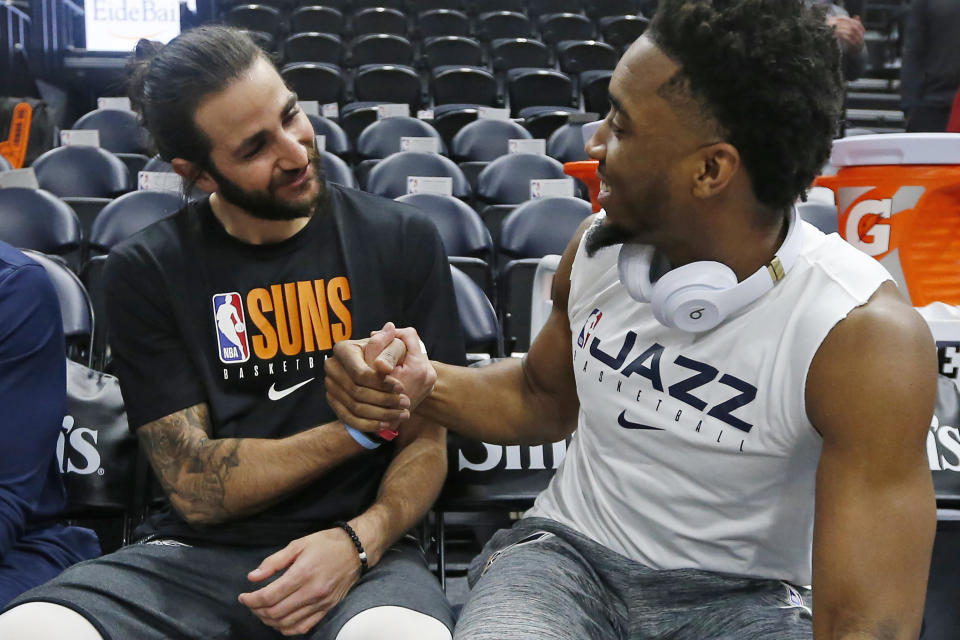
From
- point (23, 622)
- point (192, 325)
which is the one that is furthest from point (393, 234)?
point (23, 622)

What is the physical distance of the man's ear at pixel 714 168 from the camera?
147 centimetres

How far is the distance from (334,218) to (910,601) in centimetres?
132

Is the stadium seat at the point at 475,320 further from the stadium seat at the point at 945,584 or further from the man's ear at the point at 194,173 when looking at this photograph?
the stadium seat at the point at 945,584

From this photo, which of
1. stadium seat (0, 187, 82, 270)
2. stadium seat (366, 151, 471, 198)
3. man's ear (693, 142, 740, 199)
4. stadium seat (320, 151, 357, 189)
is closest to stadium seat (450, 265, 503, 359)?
man's ear (693, 142, 740, 199)

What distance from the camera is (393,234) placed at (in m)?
1.99

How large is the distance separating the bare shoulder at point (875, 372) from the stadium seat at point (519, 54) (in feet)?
28.7

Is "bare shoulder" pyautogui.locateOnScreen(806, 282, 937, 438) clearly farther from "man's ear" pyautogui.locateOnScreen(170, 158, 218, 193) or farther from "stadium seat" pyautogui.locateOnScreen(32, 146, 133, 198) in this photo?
"stadium seat" pyautogui.locateOnScreen(32, 146, 133, 198)

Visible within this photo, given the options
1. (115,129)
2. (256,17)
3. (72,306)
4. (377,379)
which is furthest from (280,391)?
(256,17)

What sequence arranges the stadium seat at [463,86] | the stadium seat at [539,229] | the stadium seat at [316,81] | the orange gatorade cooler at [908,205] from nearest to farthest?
1. the orange gatorade cooler at [908,205]
2. the stadium seat at [539,229]
3. the stadium seat at [316,81]
4. the stadium seat at [463,86]

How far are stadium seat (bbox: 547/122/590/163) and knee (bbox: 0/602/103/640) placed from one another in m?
5.14

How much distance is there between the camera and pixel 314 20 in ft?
33.5

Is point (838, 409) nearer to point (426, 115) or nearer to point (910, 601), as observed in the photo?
point (910, 601)

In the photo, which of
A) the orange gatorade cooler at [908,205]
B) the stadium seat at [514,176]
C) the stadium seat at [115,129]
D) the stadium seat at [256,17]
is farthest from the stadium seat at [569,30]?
the orange gatorade cooler at [908,205]

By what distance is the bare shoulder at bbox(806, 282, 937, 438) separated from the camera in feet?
4.33
